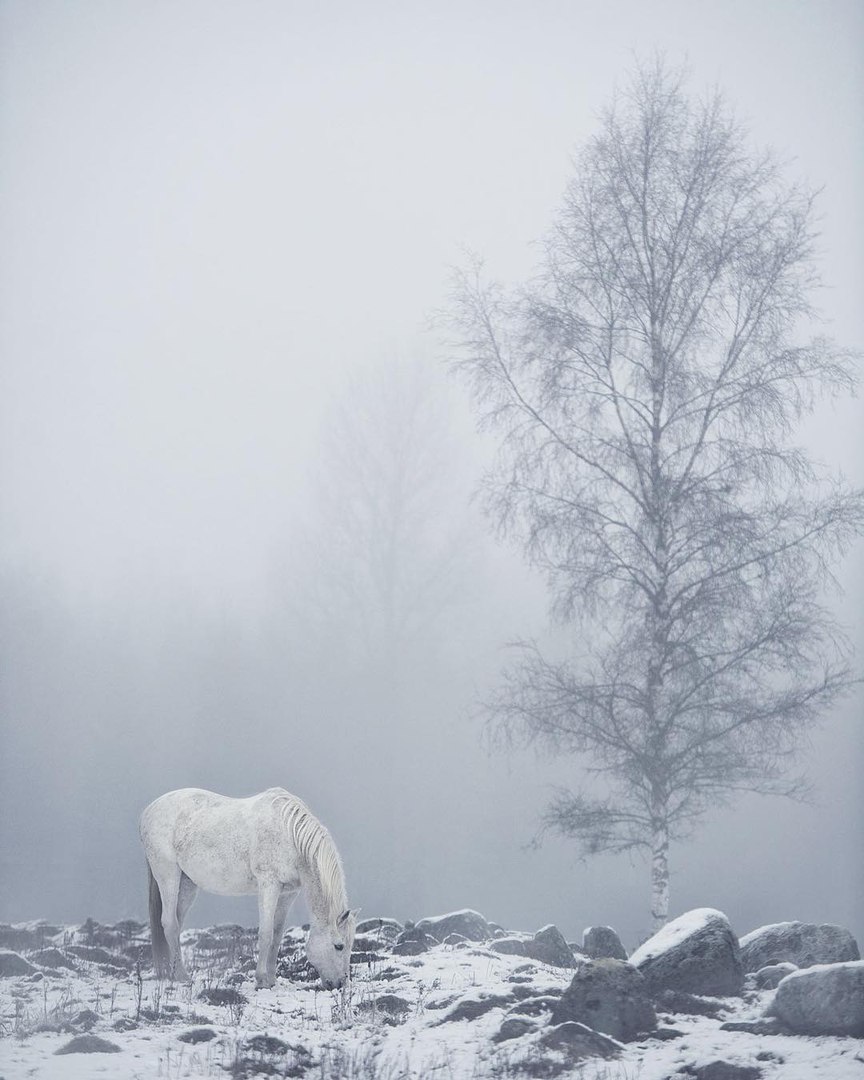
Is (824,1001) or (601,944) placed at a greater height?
(824,1001)

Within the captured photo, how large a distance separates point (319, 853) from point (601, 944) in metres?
3.19

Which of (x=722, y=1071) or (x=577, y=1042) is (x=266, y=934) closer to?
(x=577, y=1042)

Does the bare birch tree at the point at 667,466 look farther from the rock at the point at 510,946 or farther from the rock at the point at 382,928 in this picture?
the rock at the point at 382,928

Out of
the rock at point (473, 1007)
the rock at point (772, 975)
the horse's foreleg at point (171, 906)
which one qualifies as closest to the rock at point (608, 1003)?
the rock at point (473, 1007)

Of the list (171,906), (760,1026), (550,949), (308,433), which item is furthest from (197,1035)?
(308,433)

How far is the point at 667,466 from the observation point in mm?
11891

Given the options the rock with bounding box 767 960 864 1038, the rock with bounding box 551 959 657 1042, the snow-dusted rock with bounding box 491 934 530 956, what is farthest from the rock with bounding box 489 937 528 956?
the rock with bounding box 767 960 864 1038

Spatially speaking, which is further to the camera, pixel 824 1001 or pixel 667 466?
pixel 667 466

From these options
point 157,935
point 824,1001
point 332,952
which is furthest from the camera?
point 157,935

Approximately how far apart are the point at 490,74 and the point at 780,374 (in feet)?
32.1

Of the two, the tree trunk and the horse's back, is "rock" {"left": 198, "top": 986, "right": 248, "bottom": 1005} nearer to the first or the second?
the horse's back

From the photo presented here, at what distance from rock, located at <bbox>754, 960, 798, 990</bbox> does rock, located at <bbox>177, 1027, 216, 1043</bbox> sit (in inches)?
162

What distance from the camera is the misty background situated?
1440cm

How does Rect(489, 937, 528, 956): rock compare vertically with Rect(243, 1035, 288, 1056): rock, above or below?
above
